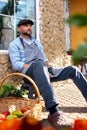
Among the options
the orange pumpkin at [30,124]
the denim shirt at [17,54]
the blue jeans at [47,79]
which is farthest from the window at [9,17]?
the orange pumpkin at [30,124]

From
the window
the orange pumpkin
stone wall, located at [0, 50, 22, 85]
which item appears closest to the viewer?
the orange pumpkin

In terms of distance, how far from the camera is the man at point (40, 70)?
4398 millimetres

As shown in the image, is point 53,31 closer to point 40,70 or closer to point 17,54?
point 17,54

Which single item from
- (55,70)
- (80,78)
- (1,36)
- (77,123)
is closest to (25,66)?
(55,70)

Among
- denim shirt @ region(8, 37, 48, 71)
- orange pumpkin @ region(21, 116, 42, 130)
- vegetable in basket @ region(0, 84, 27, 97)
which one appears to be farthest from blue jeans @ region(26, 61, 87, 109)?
orange pumpkin @ region(21, 116, 42, 130)

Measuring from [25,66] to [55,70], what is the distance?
1.30 ft

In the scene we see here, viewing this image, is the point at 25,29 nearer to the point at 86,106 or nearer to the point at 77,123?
the point at 86,106

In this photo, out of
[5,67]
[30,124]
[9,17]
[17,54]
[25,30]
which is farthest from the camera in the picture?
[9,17]

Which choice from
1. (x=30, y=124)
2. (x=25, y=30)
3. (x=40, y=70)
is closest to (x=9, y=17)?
(x=25, y=30)

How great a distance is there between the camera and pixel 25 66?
17.7 feet

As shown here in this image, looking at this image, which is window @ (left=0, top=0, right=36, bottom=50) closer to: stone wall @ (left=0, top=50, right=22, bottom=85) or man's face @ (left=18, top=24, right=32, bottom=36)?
stone wall @ (left=0, top=50, right=22, bottom=85)

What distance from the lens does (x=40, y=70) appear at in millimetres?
4664

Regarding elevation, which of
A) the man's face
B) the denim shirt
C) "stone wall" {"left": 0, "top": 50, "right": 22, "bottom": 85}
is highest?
the man's face

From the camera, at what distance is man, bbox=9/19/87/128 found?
440cm
